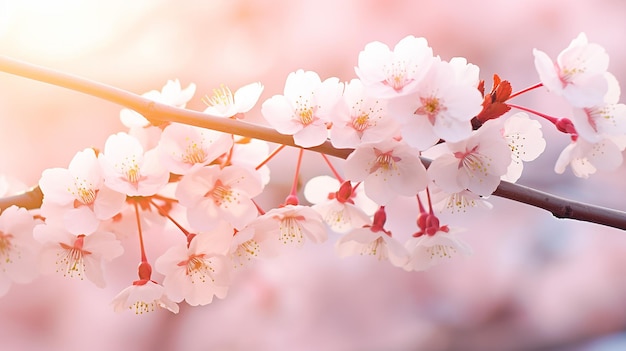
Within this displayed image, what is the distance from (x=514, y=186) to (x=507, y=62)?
6.77 feet

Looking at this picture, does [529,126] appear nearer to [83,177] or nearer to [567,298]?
[83,177]

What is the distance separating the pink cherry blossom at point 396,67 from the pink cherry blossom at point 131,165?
8.3 inches

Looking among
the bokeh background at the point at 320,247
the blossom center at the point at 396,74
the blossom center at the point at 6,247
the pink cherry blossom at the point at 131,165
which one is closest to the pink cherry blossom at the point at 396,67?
the blossom center at the point at 396,74

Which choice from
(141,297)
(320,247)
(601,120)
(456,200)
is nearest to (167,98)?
(141,297)

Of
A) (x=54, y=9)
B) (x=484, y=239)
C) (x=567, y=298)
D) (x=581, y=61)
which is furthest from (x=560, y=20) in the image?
(x=581, y=61)

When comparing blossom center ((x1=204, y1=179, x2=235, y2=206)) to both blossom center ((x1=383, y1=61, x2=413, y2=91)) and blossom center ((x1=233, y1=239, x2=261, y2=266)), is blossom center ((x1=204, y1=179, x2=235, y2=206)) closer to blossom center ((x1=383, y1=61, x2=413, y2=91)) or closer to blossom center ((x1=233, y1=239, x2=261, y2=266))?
blossom center ((x1=233, y1=239, x2=261, y2=266))

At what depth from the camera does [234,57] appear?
2422mm

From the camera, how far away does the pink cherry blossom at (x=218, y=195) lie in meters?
0.57

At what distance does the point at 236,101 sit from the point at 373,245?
0.23 meters

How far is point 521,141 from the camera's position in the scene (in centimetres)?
60

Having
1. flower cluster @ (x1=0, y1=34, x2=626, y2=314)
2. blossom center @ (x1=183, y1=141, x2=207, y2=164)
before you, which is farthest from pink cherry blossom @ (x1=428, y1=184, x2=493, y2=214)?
blossom center @ (x1=183, y1=141, x2=207, y2=164)

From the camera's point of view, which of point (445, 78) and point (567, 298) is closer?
point (445, 78)

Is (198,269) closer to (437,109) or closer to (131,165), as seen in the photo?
(131,165)

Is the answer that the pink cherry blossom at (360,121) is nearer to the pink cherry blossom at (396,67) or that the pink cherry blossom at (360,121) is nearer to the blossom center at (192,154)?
the pink cherry blossom at (396,67)
